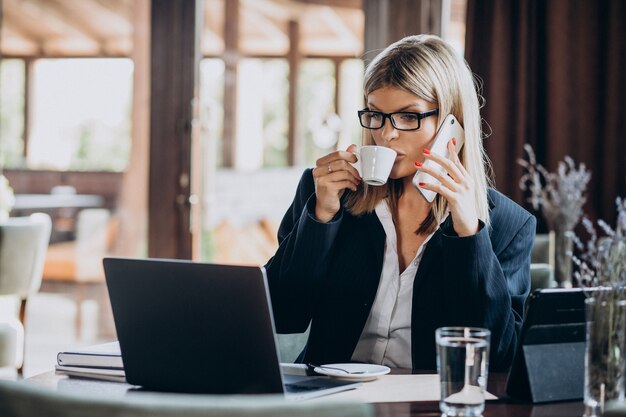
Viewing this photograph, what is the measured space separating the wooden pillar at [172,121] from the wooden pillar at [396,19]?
0.92m

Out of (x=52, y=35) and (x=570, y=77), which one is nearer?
(x=570, y=77)

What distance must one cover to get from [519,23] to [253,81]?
1.45 m

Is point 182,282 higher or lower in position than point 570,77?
lower

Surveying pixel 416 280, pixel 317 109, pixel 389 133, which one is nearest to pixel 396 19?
pixel 317 109

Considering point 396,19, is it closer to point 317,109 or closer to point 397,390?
point 317,109

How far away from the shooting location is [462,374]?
3.79 ft

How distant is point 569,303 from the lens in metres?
1.35

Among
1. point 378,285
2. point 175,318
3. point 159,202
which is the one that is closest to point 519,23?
point 159,202

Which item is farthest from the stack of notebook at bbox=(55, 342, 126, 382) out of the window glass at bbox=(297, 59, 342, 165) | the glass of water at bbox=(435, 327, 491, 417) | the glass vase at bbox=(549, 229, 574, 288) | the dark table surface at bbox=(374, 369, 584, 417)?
the window glass at bbox=(297, 59, 342, 165)

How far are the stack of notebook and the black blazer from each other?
1.58 ft

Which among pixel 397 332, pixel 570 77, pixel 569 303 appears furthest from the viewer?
pixel 570 77

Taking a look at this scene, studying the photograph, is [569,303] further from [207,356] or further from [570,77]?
[570,77]

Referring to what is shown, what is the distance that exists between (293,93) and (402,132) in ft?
9.08

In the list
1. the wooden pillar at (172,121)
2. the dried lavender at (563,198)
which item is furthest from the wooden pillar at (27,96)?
the dried lavender at (563,198)
